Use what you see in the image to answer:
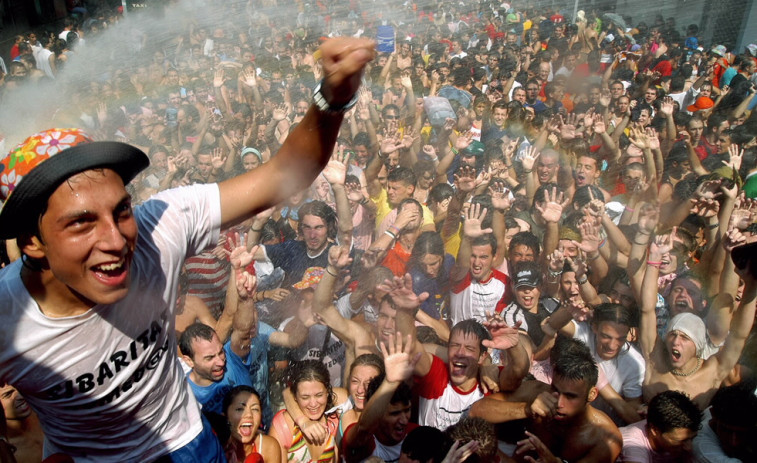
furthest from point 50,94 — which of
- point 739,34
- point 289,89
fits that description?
point 739,34

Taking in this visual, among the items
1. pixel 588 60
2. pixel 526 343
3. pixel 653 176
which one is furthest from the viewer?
pixel 588 60

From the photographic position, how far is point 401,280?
8.96 feet

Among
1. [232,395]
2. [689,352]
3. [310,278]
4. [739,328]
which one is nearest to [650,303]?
[689,352]

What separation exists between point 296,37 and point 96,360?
10707mm

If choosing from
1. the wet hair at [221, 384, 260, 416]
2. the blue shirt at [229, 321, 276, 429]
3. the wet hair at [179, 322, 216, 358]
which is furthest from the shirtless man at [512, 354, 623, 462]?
the wet hair at [179, 322, 216, 358]

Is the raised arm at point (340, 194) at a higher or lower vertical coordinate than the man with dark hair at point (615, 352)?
higher

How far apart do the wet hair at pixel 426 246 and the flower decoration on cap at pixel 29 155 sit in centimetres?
272

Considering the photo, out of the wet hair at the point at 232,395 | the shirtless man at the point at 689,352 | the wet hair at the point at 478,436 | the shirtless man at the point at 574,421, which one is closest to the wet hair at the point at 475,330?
the shirtless man at the point at 574,421

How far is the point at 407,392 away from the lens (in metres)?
2.57

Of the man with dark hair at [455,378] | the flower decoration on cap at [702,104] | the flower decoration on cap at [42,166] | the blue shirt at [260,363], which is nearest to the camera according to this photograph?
the flower decoration on cap at [42,166]

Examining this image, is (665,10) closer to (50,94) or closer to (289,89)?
(289,89)

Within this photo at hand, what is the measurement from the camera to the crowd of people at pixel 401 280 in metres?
1.22

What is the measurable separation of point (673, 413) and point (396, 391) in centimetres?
120

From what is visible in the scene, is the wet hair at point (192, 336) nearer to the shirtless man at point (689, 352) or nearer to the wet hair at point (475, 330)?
the wet hair at point (475, 330)
